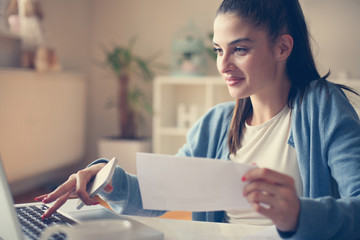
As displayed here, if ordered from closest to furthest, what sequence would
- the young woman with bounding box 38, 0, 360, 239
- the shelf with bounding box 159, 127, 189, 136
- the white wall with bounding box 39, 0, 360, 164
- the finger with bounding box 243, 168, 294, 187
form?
the finger with bounding box 243, 168, 294, 187, the young woman with bounding box 38, 0, 360, 239, the white wall with bounding box 39, 0, 360, 164, the shelf with bounding box 159, 127, 189, 136

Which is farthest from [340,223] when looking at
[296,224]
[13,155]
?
[13,155]

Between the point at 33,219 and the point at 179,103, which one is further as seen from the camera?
the point at 179,103

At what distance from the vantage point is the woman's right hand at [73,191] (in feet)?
2.76

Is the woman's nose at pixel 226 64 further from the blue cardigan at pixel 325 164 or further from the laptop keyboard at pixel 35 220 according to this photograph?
the laptop keyboard at pixel 35 220

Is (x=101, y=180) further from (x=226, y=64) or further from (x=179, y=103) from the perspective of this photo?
(x=179, y=103)

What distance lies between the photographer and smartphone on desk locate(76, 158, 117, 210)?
0.80 metres

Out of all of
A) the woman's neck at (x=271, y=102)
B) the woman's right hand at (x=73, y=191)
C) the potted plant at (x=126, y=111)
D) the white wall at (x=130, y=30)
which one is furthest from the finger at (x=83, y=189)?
the white wall at (x=130, y=30)

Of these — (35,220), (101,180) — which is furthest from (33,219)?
(101,180)

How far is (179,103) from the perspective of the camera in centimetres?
371

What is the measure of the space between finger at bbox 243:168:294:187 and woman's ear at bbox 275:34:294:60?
0.50 m

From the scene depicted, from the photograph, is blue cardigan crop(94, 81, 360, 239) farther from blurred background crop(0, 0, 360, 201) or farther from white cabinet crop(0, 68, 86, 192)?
white cabinet crop(0, 68, 86, 192)

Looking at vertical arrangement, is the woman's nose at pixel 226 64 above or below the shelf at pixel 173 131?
above

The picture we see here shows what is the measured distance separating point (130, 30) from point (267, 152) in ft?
10.1

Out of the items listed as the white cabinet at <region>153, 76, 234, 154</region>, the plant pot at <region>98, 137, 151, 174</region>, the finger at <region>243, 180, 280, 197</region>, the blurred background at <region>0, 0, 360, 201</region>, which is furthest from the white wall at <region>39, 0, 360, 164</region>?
the finger at <region>243, 180, 280, 197</region>
